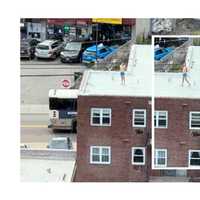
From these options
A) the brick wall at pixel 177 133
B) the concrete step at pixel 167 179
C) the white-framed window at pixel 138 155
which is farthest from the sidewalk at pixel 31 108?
the concrete step at pixel 167 179

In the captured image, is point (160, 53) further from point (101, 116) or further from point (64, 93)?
point (64, 93)

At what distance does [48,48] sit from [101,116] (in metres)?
0.64

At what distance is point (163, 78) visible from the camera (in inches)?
322

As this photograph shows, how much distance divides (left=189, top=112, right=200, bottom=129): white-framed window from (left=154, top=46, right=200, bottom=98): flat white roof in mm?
136

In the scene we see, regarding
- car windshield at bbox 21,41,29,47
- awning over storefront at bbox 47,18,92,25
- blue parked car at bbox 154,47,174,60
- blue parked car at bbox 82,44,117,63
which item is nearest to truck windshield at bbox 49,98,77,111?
blue parked car at bbox 82,44,117,63

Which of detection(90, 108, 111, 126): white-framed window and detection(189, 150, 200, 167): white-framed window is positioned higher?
detection(90, 108, 111, 126): white-framed window

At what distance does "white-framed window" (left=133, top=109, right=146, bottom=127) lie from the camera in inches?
321

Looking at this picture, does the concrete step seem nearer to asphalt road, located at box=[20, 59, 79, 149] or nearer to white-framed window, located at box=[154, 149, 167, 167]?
white-framed window, located at box=[154, 149, 167, 167]

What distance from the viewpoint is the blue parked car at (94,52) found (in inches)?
324

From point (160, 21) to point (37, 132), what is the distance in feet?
4.05

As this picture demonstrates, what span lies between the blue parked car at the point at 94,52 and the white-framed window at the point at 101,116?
0.38 metres

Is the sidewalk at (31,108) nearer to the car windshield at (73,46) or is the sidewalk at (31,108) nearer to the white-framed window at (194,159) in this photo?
the car windshield at (73,46)

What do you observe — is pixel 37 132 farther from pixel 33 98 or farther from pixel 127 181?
pixel 127 181
